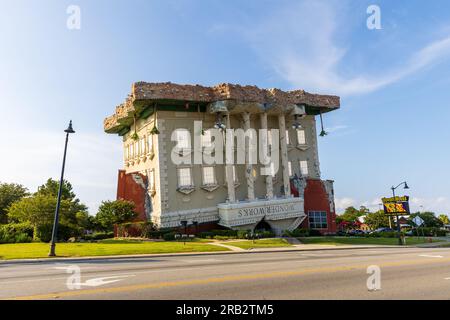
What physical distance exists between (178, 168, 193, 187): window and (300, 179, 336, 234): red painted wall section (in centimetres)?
1562

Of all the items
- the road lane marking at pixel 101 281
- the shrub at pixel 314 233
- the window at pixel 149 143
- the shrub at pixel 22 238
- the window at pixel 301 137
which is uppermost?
the window at pixel 301 137

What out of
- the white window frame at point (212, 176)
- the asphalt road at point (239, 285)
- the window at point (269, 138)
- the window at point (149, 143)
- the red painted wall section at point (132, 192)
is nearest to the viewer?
the asphalt road at point (239, 285)

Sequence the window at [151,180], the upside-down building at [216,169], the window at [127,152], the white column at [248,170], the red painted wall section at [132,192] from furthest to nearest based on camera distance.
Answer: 1. the window at [127,152]
2. the red painted wall section at [132,192]
3. the white column at [248,170]
4. the window at [151,180]
5. the upside-down building at [216,169]

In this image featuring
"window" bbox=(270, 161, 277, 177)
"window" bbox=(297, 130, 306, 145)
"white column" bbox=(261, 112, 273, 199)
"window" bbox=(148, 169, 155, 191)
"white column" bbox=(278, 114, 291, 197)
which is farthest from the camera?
"window" bbox=(297, 130, 306, 145)

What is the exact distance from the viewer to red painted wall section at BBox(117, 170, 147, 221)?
139 feet

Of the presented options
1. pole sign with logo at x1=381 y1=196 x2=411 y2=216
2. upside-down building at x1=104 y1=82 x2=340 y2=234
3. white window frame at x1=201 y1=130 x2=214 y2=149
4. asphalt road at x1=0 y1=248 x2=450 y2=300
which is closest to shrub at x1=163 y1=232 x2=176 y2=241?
Answer: upside-down building at x1=104 y1=82 x2=340 y2=234

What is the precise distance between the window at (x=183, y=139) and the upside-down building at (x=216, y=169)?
11 centimetres

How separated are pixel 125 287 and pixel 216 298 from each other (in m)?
2.73

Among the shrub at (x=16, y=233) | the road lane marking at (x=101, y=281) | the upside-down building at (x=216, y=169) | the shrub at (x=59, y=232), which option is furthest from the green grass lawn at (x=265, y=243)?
the shrub at (x=16, y=233)

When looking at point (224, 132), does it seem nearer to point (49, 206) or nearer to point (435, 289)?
point (49, 206)

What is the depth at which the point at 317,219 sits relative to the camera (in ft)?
149

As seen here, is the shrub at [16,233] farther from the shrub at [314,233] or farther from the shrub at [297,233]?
the shrub at [314,233]

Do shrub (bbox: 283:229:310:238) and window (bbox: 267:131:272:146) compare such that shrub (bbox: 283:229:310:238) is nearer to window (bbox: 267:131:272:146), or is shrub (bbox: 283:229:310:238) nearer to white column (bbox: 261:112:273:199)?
white column (bbox: 261:112:273:199)

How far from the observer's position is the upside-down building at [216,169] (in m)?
39.4
